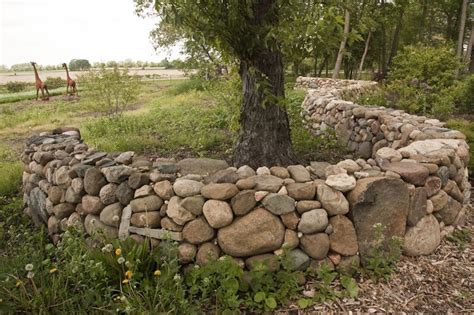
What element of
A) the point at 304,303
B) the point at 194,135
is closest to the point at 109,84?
the point at 194,135

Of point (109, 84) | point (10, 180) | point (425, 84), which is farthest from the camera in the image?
point (109, 84)

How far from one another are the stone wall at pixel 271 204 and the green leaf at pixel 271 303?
11.3 inches

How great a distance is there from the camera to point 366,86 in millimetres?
10445

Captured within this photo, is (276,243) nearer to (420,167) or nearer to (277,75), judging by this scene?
(420,167)

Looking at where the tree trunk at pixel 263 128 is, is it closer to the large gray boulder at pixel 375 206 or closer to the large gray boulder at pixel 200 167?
the large gray boulder at pixel 200 167

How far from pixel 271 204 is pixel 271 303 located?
0.69m

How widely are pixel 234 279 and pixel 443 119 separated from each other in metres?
5.90

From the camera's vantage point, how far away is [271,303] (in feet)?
8.03

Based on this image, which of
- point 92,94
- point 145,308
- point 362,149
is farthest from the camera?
point 92,94

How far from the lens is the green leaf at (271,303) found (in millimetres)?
2432

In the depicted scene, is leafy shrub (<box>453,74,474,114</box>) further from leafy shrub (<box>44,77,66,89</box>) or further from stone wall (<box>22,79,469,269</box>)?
leafy shrub (<box>44,77,66,89</box>)

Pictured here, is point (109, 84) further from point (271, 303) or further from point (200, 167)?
point (271, 303)

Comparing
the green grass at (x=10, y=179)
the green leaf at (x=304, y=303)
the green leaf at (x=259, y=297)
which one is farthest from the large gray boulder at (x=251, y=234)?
the green grass at (x=10, y=179)

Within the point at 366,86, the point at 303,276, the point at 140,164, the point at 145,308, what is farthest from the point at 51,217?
the point at 366,86
